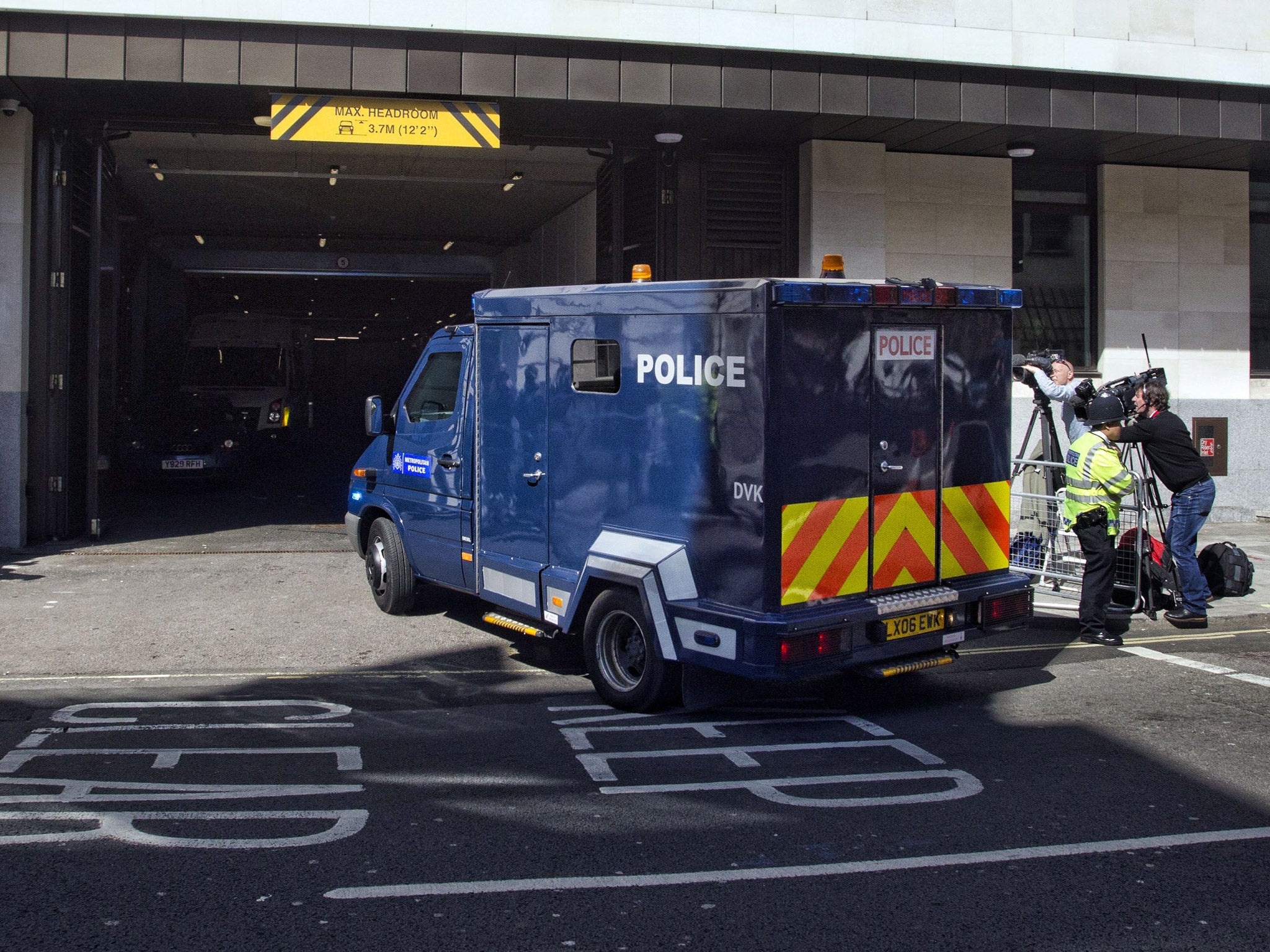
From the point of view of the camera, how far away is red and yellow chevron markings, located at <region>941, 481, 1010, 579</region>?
7.01m

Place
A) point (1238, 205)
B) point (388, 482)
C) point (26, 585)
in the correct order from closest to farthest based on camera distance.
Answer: point (388, 482), point (26, 585), point (1238, 205)

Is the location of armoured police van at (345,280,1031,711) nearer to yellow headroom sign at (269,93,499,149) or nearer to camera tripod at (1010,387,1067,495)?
camera tripod at (1010,387,1067,495)

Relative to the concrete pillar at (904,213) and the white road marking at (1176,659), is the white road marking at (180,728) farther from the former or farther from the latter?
the concrete pillar at (904,213)

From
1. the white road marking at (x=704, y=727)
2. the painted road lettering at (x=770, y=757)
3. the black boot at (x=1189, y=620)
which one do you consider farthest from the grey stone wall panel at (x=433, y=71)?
the black boot at (x=1189, y=620)

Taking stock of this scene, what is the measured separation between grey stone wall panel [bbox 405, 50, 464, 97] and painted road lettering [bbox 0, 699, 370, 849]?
20.6 feet

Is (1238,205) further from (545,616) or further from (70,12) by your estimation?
(70,12)

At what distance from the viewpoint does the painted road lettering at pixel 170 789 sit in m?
4.86

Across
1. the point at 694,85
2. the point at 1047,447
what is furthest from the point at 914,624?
the point at 694,85

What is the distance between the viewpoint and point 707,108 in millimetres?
11492

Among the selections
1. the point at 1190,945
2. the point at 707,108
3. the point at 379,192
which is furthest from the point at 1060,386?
the point at 379,192

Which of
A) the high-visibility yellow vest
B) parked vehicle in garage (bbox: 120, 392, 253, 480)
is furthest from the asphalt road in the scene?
parked vehicle in garage (bbox: 120, 392, 253, 480)

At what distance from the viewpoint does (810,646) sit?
6090 millimetres

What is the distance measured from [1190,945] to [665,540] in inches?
131

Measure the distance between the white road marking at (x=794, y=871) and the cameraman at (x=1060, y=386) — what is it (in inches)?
245
